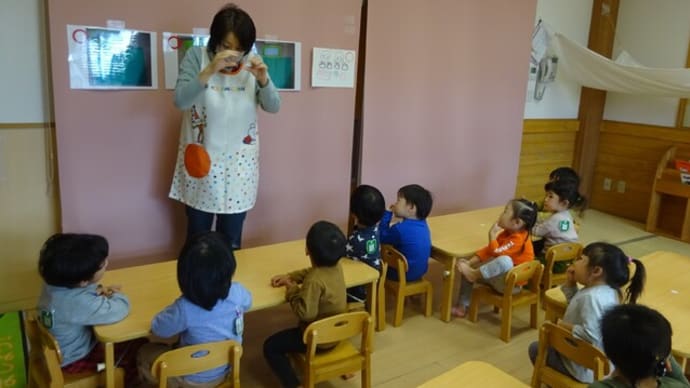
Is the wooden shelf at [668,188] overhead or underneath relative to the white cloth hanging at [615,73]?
underneath

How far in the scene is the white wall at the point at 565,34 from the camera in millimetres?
5293

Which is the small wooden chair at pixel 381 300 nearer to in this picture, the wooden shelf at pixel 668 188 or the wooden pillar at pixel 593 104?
the wooden shelf at pixel 668 188

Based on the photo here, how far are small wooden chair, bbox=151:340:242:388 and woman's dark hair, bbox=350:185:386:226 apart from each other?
1.09 meters

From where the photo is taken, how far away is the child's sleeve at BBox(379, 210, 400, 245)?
309 cm

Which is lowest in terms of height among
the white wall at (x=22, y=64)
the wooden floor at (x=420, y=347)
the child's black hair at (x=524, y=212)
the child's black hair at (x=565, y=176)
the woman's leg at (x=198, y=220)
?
the wooden floor at (x=420, y=347)

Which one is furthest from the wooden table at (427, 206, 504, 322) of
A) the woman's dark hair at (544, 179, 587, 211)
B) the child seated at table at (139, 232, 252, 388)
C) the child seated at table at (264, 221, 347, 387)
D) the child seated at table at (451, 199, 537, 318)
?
the child seated at table at (139, 232, 252, 388)

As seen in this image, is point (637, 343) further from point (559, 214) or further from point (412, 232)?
point (559, 214)

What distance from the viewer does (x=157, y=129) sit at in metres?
2.99

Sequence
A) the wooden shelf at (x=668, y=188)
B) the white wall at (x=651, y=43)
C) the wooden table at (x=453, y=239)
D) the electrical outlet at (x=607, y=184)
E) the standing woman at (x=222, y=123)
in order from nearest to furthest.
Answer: the standing woman at (x=222, y=123), the wooden table at (x=453, y=239), the wooden shelf at (x=668, y=188), the white wall at (x=651, y=43), the electrical outlet at (x=607, y=184)

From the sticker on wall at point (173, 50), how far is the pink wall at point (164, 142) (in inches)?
1.6

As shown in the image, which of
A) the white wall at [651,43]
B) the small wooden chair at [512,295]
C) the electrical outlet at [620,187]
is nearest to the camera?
the small wooden chair at [512,295]

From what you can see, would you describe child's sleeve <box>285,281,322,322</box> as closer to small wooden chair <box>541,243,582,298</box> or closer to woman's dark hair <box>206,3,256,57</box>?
woman's dark hair <box>206,3,256,57</box>

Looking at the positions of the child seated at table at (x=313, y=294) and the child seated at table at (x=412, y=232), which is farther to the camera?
the child seated at table at (x=412, y=232)

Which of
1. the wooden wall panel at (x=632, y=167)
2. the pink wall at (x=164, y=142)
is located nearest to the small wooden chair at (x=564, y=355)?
the pink wall at (x=164, y=142)
